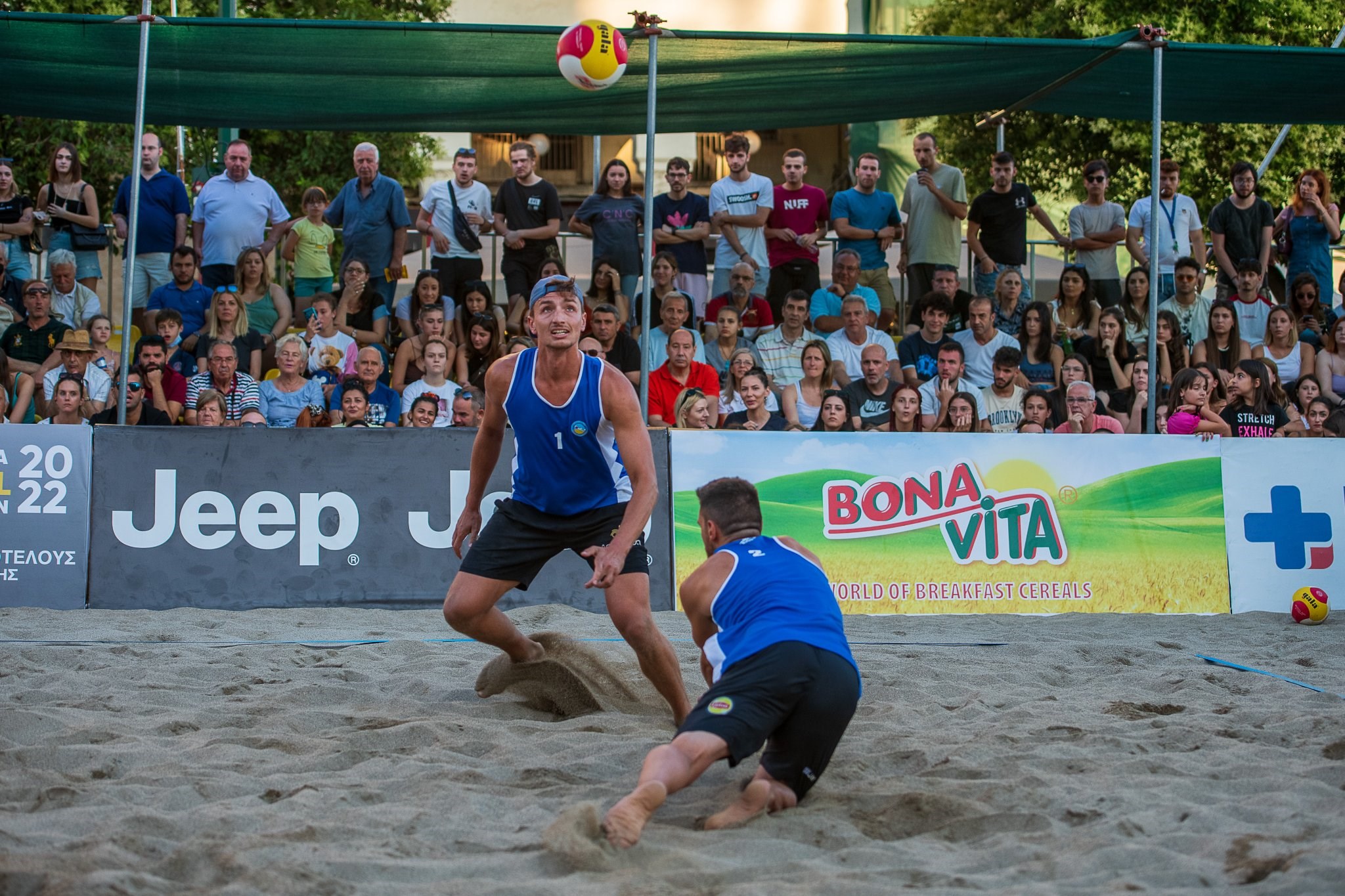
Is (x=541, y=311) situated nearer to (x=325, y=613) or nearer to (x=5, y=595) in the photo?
(x=325, y=613)

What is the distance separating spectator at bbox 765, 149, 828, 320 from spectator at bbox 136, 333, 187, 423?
16.1ft

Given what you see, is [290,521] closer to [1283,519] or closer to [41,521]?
[41,521]

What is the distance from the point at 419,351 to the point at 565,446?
209 inches

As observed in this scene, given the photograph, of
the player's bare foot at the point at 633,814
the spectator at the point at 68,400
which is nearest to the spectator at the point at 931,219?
→ the spectator at the point at 68,400

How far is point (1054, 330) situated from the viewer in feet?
35.9

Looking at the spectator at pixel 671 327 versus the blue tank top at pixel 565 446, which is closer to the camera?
the blue tank top at pixel 565 446

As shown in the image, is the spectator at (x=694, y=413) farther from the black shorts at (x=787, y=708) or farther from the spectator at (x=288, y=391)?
the black shorts at (x=787, y=708)

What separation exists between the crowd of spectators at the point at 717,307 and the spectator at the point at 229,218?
2cm

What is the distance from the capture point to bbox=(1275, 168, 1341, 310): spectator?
12070mm

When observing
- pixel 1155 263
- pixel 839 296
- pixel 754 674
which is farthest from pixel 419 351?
pixel 754 674

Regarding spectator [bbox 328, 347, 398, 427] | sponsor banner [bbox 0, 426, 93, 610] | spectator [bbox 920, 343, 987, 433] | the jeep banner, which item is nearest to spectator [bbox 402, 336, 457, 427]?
spectator [bbox 328, 347, 398, 427]

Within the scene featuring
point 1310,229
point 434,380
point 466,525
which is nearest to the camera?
point 466,525

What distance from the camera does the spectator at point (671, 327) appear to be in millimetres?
10331

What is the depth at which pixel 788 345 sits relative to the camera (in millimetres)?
10391
